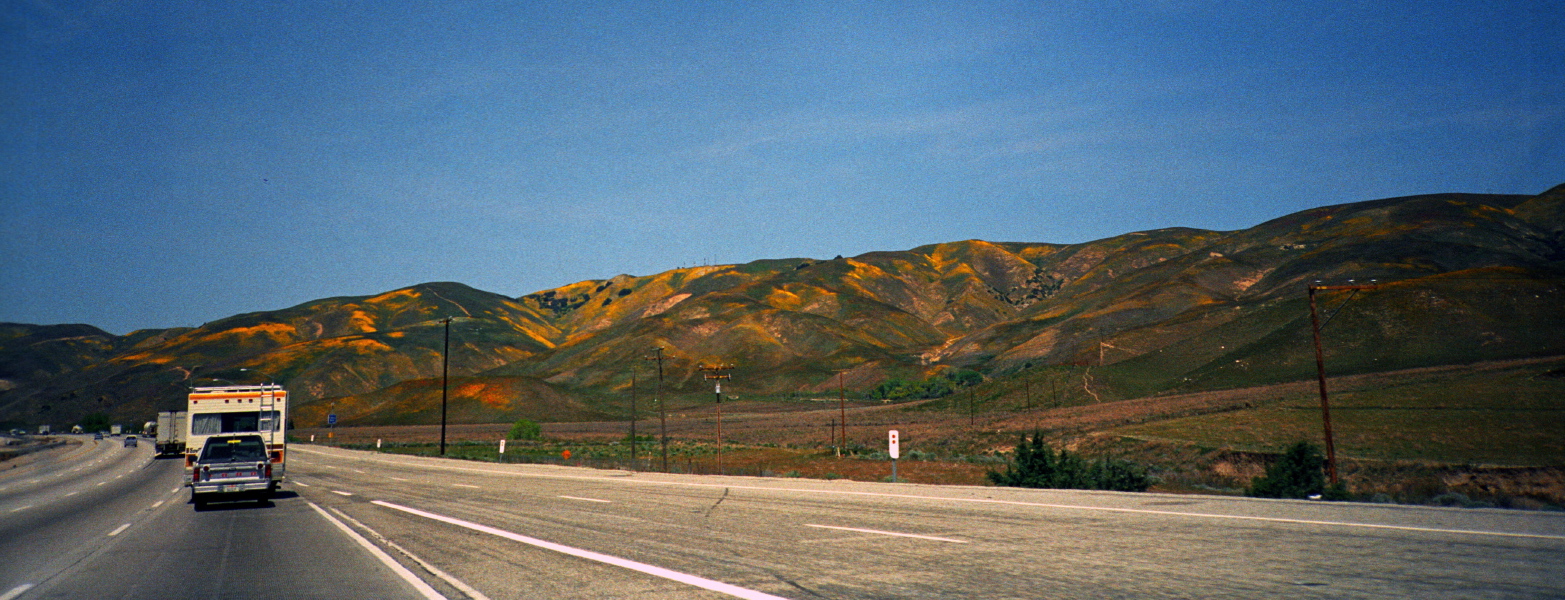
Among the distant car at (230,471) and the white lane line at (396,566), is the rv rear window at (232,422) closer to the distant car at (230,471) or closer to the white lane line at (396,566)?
the distant car at (230,471)

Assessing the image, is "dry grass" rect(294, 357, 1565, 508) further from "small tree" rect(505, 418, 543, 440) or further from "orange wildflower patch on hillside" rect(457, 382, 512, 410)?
"orange wildflower patch on hillside" rect(457, 382, 512, 410)

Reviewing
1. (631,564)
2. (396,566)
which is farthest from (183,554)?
(631,564)

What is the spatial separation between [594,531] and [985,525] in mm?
7024

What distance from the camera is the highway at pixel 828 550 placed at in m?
9.29

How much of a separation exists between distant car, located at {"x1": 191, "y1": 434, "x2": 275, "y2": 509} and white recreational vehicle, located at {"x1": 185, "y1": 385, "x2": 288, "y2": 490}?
6907 millimetres

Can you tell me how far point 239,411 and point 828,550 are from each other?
1166 inches

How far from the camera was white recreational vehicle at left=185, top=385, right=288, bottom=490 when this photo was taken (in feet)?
105

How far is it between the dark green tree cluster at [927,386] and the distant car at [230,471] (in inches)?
6390

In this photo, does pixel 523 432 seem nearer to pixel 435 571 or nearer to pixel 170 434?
pixel 170 434

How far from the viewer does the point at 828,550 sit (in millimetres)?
12367

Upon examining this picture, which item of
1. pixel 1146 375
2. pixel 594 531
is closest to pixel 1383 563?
pixel 594 531

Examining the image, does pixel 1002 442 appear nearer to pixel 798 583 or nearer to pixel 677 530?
pixel 677 530

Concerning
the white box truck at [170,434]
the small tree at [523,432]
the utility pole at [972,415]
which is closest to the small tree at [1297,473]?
the utility pole at [972,415]

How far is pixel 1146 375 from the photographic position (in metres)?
133
